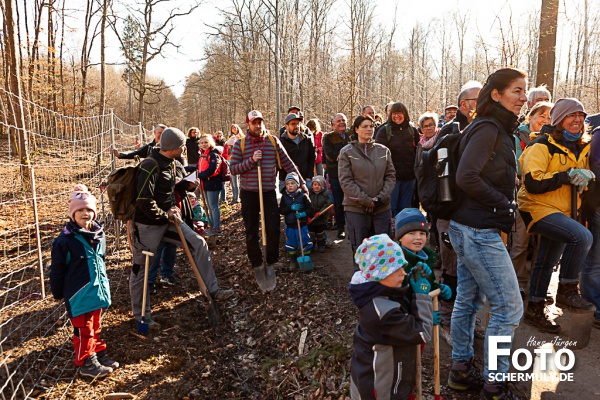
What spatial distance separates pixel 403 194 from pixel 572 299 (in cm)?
280

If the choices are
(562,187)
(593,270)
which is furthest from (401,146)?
(593,270)

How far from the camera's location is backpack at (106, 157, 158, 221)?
189 inches

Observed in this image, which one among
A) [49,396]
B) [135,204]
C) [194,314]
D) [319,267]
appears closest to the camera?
[49,396]

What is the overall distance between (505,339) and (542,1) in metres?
9.54

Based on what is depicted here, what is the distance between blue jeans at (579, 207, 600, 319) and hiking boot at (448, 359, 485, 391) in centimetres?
193

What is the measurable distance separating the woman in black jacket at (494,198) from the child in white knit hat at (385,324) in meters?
0.63

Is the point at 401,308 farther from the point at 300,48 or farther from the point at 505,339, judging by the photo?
the point at 300,48

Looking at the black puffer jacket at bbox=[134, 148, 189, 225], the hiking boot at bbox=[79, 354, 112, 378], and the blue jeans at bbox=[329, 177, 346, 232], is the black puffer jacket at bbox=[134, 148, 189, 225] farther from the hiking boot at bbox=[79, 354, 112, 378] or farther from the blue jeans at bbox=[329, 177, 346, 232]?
the blue jeans at bbox=[329, 177, 346, 232]

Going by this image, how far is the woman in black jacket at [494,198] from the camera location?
276cm

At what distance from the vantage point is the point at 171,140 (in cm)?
486

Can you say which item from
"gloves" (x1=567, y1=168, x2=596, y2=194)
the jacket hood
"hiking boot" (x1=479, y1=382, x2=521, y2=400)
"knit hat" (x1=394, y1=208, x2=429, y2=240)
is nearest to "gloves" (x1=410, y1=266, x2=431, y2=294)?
the jacket hood

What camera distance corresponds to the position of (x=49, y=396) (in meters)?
3.68

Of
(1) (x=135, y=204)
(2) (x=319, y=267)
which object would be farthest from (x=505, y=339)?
(1) (x=135, y=204)

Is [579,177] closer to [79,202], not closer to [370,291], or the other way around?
[370,291]
